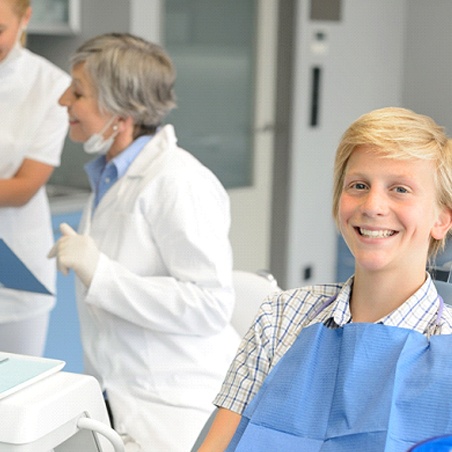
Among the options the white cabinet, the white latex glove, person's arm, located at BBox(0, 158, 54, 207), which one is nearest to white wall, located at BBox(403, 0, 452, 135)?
the white cabinet

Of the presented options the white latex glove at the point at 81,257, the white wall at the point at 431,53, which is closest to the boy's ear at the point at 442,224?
the white latex glove at the point at 81,257

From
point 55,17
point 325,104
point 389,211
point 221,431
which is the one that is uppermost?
point 55,17

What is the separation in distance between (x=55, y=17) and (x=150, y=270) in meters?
1.80

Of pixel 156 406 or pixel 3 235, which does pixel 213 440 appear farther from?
pixel 3 235

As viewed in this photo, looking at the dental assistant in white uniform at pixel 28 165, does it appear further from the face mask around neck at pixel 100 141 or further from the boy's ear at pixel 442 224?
the boy's ear at pixel 442 224

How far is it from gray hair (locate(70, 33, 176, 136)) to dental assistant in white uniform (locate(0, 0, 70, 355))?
0.46m

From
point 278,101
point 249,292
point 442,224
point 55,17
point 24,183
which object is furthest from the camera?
point 278,101

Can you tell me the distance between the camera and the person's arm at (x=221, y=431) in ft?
4.48

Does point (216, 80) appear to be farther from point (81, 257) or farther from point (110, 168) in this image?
point (81, 257)

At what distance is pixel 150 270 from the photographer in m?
1.94

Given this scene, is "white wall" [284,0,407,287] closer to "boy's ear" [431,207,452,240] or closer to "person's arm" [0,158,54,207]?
"person's arm" [0,158,54,207]

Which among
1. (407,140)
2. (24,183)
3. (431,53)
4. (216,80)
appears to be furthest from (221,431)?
(431,53)

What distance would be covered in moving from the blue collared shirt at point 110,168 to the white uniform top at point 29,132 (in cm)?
41

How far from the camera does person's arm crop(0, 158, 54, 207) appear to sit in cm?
238
